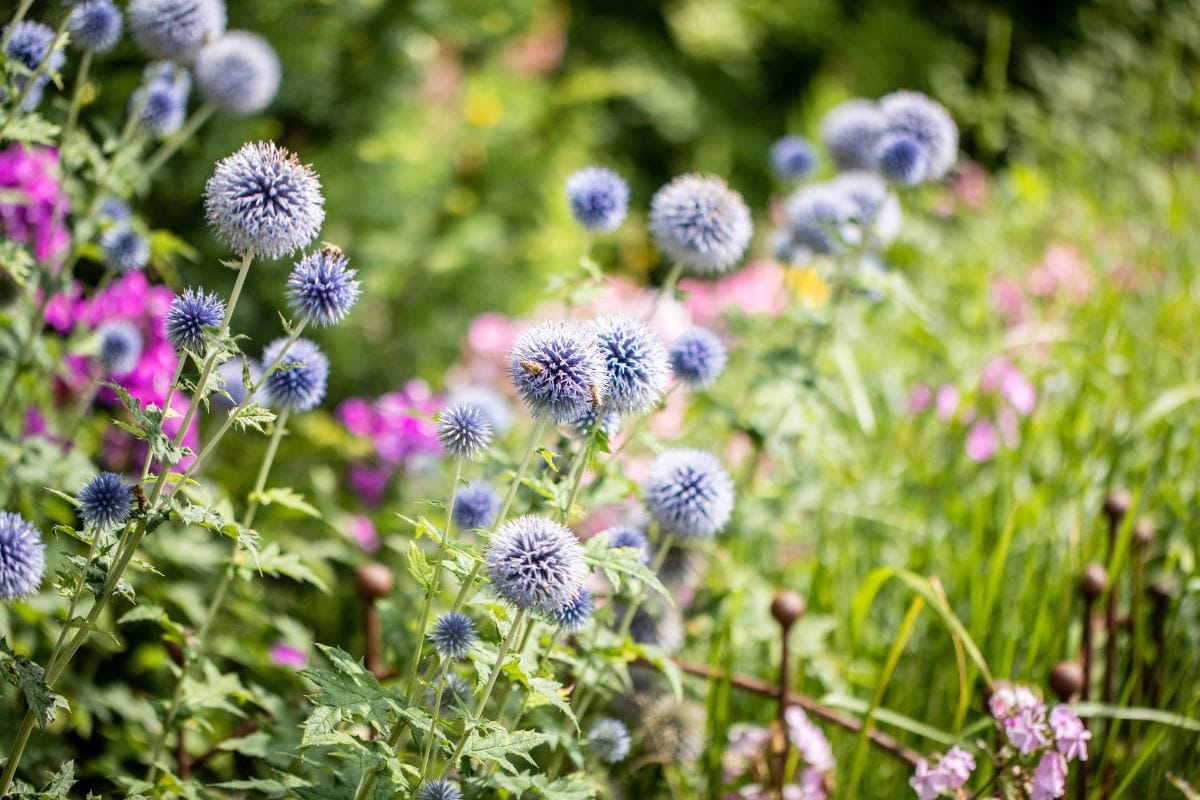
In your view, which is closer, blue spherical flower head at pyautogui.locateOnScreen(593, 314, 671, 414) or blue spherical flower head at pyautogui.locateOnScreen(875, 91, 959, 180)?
blue spherical flower head at pyautogui.locateOnScreen(593, 314, 671, 414)

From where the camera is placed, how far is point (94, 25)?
187cm

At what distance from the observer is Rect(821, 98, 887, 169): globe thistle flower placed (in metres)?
2.54

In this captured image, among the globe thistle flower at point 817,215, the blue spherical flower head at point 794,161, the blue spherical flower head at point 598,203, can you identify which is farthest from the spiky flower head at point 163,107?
the blue spherical flower head at point 794,161

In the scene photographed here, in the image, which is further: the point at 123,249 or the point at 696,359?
the point at 123,249

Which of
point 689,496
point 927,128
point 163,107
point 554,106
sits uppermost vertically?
point 554,106

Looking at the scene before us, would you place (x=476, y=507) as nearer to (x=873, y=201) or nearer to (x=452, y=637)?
(x=452, y=637)

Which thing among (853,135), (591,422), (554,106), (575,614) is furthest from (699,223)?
(554,106)

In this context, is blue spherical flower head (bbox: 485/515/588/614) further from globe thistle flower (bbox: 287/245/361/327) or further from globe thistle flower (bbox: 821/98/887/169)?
globe thistle flower (bbox: 821/98/887/169)

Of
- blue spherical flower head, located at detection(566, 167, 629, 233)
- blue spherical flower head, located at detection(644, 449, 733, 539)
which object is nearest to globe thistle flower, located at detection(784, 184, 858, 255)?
blue spherical flower head, located at detection(566, 167, 629, 233)

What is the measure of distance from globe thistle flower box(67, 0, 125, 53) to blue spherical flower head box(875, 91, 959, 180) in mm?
1660

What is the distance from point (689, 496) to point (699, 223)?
51 cm

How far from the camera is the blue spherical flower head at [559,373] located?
132cm

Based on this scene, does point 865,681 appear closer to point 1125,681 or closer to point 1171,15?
point 1125,681

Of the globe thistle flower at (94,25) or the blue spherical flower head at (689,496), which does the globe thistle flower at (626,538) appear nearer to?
the blue spherical flower head at (689,496)
